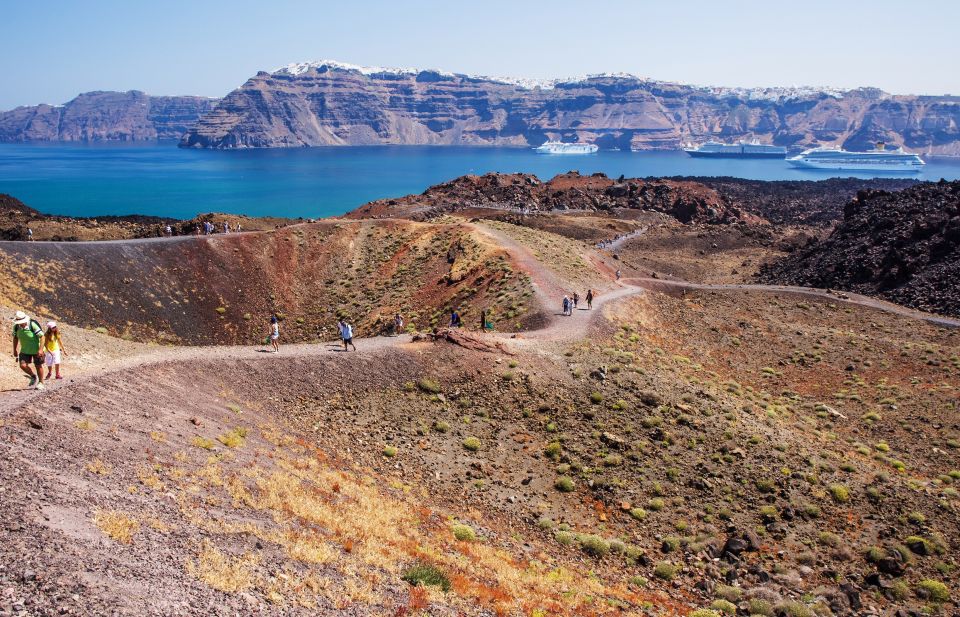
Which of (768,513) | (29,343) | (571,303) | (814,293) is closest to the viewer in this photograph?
(29,343)

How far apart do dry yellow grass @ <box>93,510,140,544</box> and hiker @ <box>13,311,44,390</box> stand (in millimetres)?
7150

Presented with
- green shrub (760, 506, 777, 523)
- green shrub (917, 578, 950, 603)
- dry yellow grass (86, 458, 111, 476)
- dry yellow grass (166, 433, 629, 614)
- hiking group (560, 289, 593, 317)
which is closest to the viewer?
dry yellow grass (166, 433, 629, 614)

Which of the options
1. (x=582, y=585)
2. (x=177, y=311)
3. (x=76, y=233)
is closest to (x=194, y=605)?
(x=582, y=585)

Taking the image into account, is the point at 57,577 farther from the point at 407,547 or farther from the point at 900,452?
the point at 900,452

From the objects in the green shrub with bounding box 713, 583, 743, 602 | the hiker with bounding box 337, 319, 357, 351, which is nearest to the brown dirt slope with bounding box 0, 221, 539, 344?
the hiker with bounding box 337, 319, 357, 351

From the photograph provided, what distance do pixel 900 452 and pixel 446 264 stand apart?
3363cm

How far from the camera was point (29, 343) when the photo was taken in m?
15.8

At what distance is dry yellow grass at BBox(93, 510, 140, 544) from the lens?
423 inches

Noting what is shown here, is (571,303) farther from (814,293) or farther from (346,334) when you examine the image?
(814,293)

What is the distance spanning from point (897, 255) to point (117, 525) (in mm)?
75169

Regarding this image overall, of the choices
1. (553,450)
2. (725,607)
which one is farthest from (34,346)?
(725,607)

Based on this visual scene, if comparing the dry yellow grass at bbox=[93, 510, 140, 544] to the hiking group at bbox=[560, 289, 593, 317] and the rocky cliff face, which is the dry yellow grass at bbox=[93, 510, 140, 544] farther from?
the rocky cliff face

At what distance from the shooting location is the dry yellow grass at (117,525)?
10.7 m

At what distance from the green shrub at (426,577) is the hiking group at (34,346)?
37.7 feet
